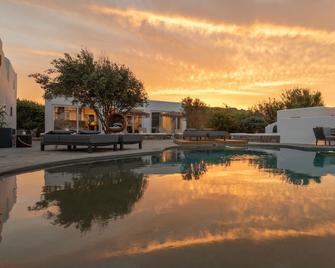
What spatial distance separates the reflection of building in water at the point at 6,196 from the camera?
12.8ft

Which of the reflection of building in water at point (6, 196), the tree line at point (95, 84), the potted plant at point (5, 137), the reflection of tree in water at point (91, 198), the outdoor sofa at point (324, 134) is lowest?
the reflection of building in water at point (6, 196)

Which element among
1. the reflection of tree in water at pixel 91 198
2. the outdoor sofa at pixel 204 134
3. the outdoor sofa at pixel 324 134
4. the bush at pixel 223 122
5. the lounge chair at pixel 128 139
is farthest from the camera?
the bush at pixel 223 122

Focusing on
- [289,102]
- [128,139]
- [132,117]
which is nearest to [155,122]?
[132,117]

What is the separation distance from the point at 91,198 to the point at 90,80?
1098 centimetres

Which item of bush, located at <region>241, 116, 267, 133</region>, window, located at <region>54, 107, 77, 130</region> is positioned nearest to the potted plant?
window, located at <region>54, 107, 77, 130</region>

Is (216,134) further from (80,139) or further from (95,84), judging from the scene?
(80,139)

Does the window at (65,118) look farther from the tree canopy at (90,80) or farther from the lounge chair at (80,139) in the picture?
the lounge chair at (80,139)

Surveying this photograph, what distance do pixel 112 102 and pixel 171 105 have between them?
15218 mm

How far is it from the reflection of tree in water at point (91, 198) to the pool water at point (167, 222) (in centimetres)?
1

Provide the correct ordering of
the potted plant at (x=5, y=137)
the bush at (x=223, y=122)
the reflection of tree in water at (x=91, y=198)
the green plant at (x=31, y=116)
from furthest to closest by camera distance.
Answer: the green plant at (x=31, y=116)
the bush at (x=223, y=122)
the potted plant at (x=5, y=137)
the reflection of tree in water at (x=91, y=198)

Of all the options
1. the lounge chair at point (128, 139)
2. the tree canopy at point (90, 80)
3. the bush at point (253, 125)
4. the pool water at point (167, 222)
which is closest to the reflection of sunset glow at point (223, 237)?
the pool water at point (167, 222)

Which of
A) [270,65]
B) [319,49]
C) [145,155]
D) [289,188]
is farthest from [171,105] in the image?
[289,188]

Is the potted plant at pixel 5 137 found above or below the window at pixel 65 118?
below

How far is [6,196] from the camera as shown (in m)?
4.88
